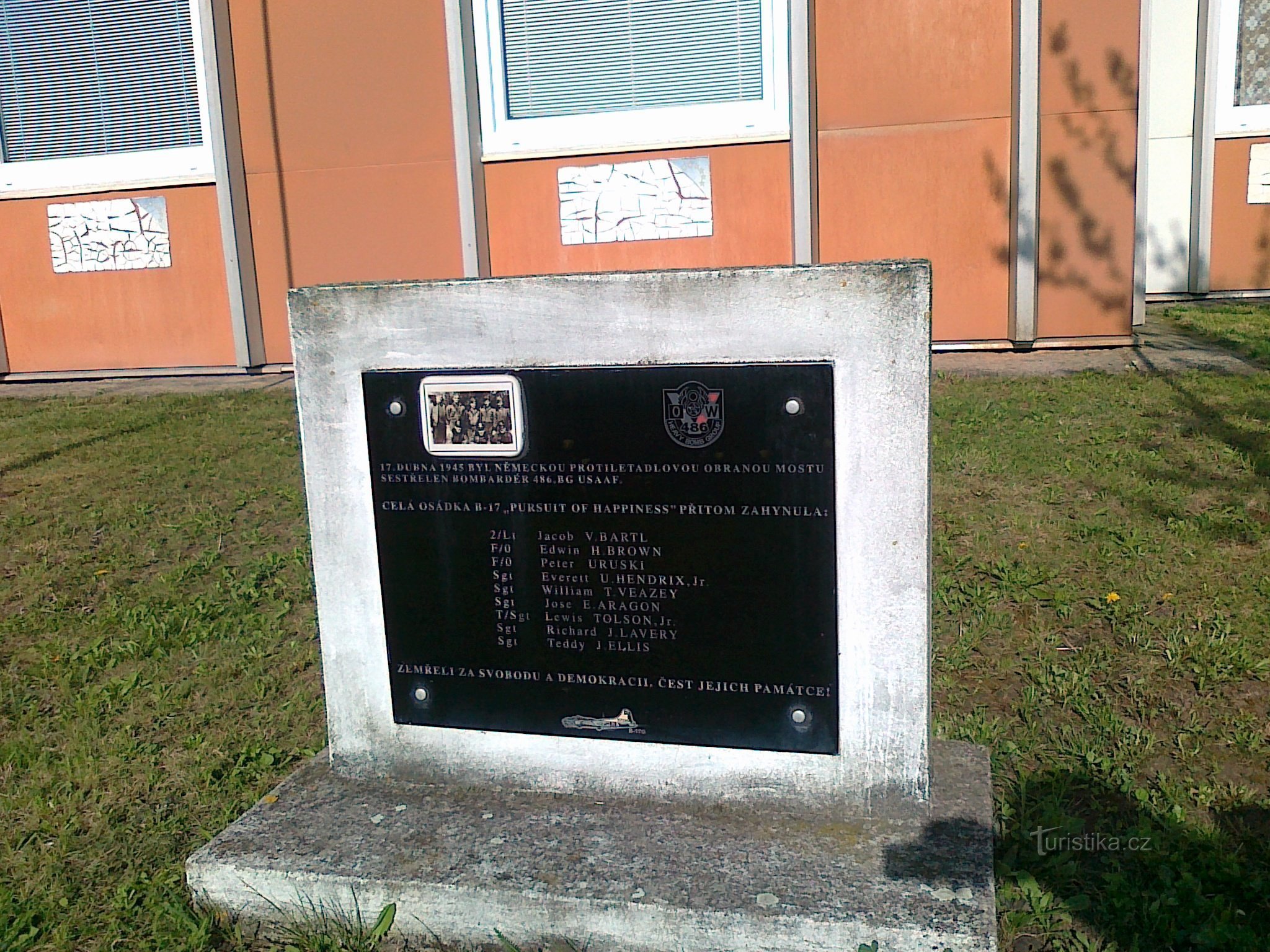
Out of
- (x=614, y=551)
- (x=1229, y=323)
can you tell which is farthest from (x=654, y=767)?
(x=1229, y=323)

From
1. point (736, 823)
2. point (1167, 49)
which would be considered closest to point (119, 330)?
point (736, 823)

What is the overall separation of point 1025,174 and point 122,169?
8335 mm

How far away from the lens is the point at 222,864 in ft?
9.07

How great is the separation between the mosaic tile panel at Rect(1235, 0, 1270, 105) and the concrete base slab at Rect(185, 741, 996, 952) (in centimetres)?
1327

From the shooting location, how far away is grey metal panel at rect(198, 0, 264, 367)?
10.1m

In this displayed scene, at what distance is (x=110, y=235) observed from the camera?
11.1 m

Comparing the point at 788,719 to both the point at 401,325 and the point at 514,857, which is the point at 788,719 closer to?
the point at 514,857

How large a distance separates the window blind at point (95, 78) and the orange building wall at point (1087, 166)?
7685mm

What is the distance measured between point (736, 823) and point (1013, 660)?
1590 mm

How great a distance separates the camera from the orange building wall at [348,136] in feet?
32.7

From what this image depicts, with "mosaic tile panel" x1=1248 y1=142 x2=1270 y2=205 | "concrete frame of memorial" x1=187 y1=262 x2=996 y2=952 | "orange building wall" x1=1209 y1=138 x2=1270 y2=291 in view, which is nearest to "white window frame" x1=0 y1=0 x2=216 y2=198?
"concrete frame of memorial" x1=187 y1=262 x2=996 y2=952

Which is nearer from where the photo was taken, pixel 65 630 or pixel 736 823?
pixel 736 823

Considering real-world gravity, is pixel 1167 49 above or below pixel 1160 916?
above

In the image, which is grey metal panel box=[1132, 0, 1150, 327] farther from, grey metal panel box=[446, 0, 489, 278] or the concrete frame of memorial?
the concrete frame of memorial
